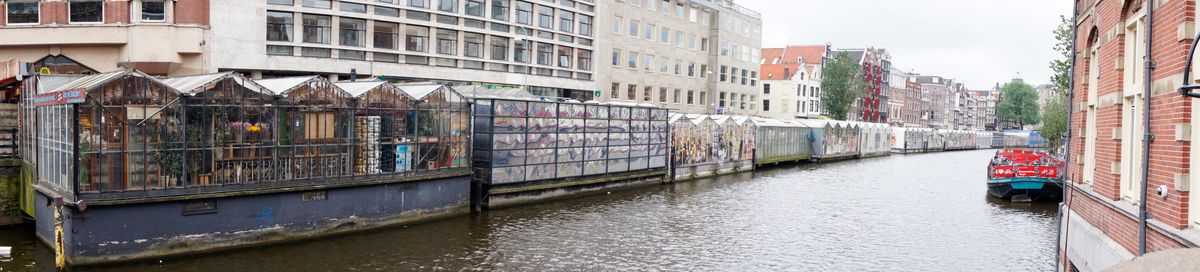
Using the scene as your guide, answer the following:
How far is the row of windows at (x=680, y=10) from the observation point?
5934 centimetres

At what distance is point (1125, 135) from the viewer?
38.8 feet

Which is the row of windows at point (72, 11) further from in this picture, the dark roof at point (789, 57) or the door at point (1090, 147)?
the dark roof at point (789, 57)

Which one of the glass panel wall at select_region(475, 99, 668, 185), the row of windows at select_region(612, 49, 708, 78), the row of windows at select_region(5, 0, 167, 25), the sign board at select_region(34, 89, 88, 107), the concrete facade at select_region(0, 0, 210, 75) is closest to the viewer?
the sign board at select_region(34, 89, 88, 107)

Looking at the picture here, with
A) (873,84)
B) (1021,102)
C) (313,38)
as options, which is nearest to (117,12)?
(313,38)

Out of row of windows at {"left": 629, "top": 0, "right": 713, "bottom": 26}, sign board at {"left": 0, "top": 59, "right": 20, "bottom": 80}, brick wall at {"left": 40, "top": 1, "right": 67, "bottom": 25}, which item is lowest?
sign board at {"left": 0, "top": 59, "right": 20, "bottom": 80}

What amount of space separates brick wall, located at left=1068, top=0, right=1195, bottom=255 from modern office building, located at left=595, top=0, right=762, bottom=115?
4013 cm

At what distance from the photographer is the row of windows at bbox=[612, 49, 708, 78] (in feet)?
186

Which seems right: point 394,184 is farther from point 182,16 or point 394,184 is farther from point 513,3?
point 513,3

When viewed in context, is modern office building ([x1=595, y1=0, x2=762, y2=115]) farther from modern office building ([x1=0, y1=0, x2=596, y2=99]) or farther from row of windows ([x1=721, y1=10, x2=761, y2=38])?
modern office building ([x1=0, y1=0, x2=596, y2=99])

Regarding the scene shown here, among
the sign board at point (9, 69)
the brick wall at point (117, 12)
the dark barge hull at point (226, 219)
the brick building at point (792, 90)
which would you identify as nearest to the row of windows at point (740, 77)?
the brick building at point (792, 90)

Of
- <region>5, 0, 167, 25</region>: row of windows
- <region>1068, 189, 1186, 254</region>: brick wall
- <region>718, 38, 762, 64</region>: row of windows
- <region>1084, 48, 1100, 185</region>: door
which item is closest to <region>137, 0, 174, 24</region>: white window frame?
<region>5, 0, 167, 25</region>: row of windows

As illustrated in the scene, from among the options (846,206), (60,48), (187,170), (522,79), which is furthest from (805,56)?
(187,170)

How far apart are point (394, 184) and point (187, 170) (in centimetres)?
585

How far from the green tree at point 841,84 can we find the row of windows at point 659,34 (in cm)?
4179
